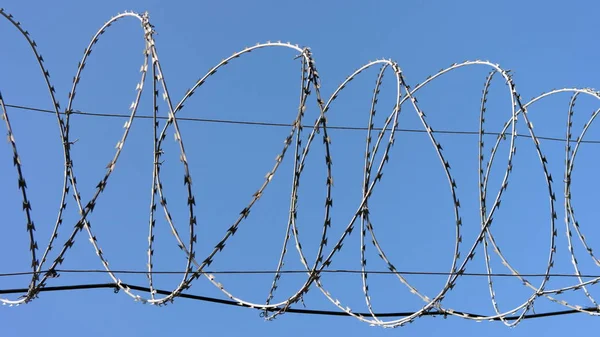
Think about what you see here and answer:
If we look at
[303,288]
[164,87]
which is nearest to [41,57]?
[164,87]

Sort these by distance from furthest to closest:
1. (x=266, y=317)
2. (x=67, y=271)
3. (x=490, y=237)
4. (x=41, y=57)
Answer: (x=490, y=237)
(x=266, y=317)
(x=41, y=57)
(x=67, y=271)

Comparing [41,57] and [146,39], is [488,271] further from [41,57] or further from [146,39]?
[41,57]

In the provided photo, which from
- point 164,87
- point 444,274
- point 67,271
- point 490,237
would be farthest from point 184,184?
point 490,237

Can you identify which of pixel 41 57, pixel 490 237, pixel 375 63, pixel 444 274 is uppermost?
pixel 375 63

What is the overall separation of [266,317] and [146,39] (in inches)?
132

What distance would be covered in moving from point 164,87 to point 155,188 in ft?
4.14

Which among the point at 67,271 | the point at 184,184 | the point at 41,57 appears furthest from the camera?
the point at 41,57

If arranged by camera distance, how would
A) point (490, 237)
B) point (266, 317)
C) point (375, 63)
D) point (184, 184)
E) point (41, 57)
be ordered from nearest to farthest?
1. point (184, 184)
2. point (41, 57)
3. point (266, 317)
4. point (375, 63)
5. point (490, 237)

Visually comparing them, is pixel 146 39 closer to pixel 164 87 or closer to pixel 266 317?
pixel 164 87

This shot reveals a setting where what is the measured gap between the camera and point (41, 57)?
337 inches

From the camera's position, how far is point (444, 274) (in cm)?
912

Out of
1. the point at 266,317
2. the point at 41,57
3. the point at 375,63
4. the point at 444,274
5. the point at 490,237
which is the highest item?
the point at 375,63

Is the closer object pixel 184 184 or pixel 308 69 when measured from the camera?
pixel 184 184

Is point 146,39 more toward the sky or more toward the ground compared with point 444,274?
more toward the sky
